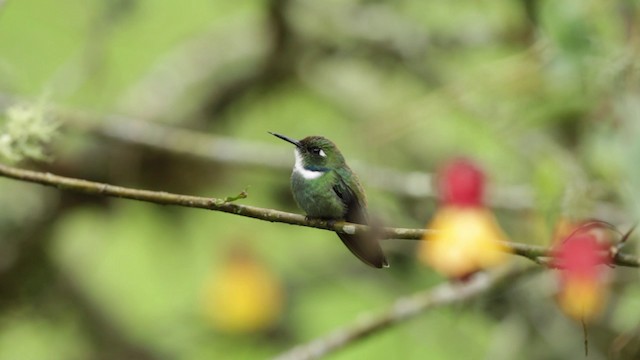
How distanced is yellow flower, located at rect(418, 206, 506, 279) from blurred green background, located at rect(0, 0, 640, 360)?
0.45 m

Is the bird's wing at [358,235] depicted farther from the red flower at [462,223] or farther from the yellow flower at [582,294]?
the yellow flower at [582,294]

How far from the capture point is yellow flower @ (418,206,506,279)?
155 centimetres

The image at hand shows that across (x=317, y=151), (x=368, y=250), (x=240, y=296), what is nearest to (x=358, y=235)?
(x=368, y=250)

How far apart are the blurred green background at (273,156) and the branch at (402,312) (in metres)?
0.19

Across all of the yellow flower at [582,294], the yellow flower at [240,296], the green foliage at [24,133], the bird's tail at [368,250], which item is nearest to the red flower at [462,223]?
the yellow flower at [582,294]

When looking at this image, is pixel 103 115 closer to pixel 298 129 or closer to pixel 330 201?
pixel 298 129

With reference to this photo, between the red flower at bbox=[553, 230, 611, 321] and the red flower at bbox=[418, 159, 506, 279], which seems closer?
the red flower at bbox=[553, 230, 611, 321]

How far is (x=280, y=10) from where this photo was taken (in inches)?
109

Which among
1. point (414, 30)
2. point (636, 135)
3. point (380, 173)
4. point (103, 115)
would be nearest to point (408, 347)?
point (380, 173)

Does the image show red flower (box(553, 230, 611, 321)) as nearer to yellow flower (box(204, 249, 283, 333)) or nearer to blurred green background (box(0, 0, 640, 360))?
blurred green background (box(0, 0, 640, 360))

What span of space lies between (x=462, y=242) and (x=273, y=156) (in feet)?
3.69

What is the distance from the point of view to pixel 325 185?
148 centimetres

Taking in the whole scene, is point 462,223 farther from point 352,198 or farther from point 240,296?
point 240,296

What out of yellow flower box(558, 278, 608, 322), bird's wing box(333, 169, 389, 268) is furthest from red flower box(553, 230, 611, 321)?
bird's wing box(333, 169, 389, 268)
